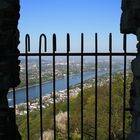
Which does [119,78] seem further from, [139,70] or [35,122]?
[139,70]

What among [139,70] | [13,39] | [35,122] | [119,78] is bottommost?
[35,122]

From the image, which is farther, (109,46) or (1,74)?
(1,74)

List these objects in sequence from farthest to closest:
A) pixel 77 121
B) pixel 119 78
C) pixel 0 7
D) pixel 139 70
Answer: pixel 77 121
pixel 119 78
pixel 0 7
pixel 139 70

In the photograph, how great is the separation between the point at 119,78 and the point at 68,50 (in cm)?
1519

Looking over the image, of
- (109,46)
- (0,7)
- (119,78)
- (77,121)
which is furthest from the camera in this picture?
(77,121)

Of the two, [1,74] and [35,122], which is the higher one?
[1,74]

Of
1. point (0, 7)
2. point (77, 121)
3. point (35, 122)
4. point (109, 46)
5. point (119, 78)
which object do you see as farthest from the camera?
point (35, 122)

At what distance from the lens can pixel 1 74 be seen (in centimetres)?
474

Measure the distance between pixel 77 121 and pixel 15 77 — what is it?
16.2 m

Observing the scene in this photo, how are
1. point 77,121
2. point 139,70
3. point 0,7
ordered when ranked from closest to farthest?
point 139,70 < point 0,7 < point 77,121

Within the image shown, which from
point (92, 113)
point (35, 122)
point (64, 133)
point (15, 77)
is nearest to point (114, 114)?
point (92, 113)

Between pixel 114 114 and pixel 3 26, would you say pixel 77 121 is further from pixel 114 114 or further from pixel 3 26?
pixel 3 26

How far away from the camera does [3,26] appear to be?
4715 mm

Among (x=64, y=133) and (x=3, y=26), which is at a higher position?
(x=3, y=26)
